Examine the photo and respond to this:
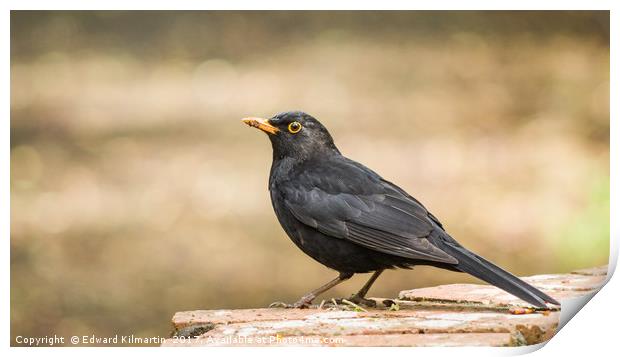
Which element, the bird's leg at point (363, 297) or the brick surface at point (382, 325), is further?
the bird's leg at point (363, 297)

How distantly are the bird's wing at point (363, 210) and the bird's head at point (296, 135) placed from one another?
14cm

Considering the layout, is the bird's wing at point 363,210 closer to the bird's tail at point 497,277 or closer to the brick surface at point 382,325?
the bird's tail at point 497,277

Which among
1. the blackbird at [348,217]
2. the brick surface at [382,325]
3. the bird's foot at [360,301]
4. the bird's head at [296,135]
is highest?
the bird's head at [296,135]

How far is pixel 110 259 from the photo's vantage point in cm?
583

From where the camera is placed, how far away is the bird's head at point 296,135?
5844mm

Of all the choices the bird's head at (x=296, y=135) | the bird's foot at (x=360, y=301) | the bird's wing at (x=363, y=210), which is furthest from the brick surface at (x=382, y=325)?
the bird's head at (x=296, y=135)

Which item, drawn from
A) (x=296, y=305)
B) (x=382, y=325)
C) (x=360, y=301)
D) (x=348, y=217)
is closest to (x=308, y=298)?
(x=296, y=305)

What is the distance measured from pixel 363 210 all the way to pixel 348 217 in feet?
0.25

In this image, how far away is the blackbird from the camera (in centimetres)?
521

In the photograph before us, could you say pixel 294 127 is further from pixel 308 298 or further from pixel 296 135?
pixel 308 298

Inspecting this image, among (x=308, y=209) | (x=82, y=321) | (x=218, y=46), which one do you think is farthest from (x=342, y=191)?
(x=82, y=321)

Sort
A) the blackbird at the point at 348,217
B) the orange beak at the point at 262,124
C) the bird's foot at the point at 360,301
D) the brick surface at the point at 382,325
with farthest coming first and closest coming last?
the orange beak at the point at 262,124, the bird's foot at the point at 360,301, the blackbird at the point at 348,217, the brick surface at the point at 382,325
